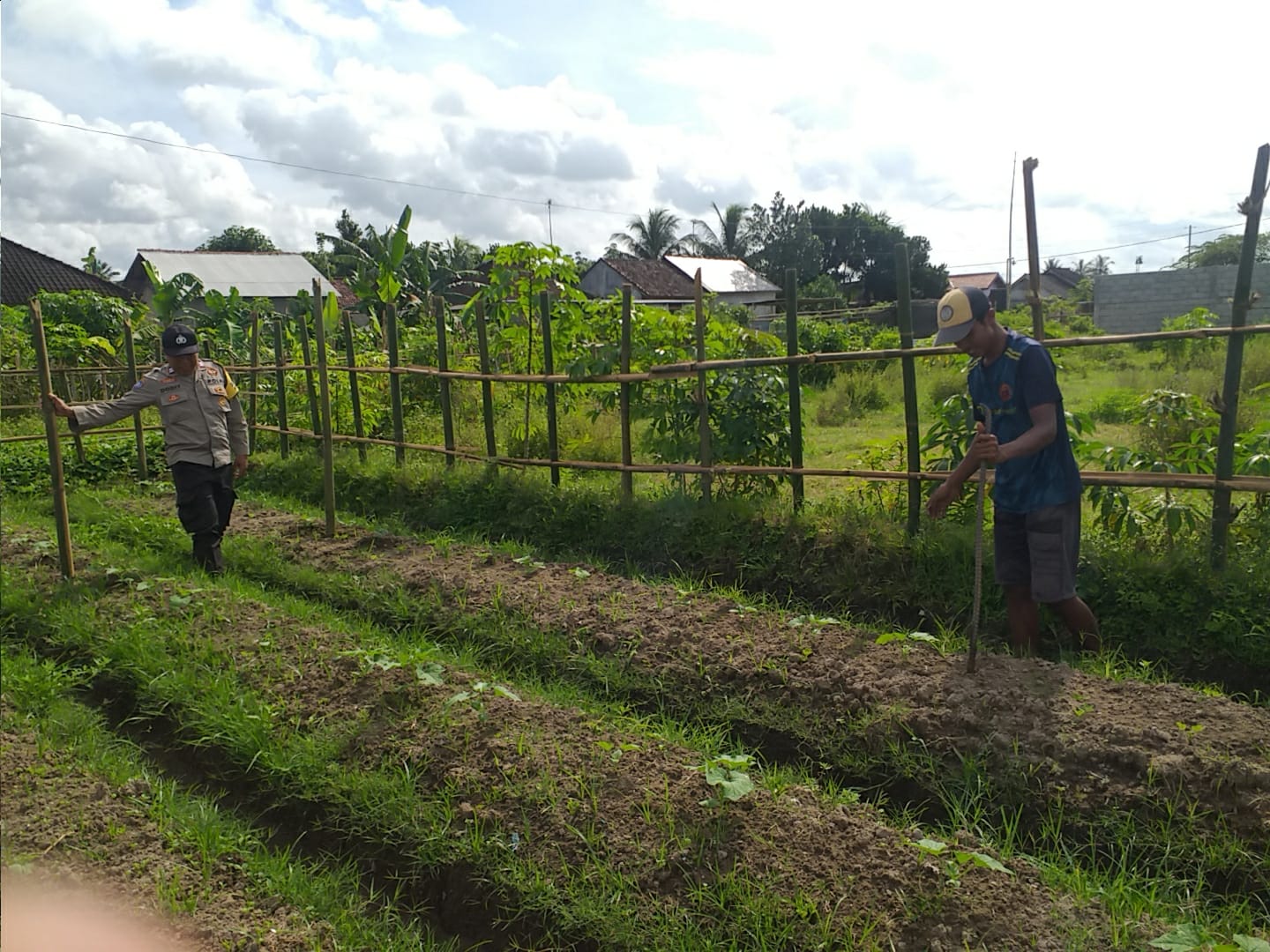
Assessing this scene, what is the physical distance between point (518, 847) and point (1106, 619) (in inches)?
129

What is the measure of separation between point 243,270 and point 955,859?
130ft

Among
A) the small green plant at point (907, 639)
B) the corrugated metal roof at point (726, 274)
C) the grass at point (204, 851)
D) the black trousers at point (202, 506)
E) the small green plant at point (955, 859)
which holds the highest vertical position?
the corrugated metal roof at point (726, 274)

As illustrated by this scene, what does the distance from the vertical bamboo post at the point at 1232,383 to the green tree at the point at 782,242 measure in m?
40.8

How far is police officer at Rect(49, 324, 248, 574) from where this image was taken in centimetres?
597

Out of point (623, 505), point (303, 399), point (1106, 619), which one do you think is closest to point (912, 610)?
point (1106, 619)

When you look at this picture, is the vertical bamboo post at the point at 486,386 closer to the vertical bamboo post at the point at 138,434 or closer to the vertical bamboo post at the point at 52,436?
the vertical bamboo post at the point at 52,436

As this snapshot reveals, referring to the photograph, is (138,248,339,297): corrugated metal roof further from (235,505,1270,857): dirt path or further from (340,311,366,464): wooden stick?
(235,505,1270,857): dirt path

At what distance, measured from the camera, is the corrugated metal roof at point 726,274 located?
37.9m

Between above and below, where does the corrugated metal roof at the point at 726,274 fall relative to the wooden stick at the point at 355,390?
above

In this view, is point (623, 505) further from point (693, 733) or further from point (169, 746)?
point (169, 746)

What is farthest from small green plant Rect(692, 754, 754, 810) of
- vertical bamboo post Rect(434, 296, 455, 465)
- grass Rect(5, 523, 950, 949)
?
vertical bamboo post Rect(434, 296, 455, 465)

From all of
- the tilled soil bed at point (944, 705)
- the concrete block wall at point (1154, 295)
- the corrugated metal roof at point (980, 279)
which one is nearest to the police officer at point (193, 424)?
the tilled soil bed at point (944, 705)

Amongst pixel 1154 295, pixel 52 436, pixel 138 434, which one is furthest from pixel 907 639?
pixel 1154 295

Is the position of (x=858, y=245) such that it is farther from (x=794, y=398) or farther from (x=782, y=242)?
(x=794, y=398)
